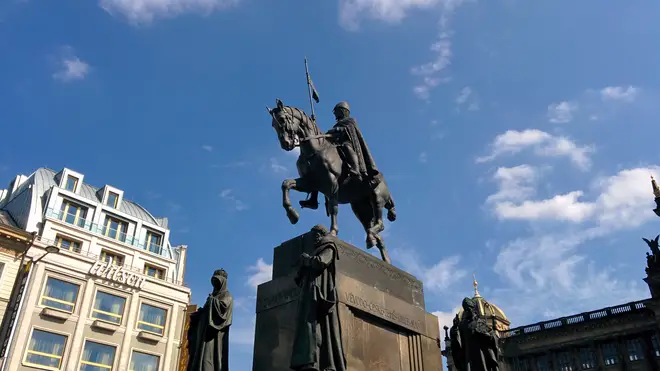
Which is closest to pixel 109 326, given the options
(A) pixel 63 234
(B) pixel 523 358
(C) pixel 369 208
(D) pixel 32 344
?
(D) pixel 32 344

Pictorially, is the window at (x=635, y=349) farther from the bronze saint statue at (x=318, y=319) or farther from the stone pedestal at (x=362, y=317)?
the bronze saint statue at (x=318, y=319)

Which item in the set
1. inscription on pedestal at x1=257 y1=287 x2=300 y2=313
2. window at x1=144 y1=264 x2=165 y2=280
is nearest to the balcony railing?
window at x1=144 y1=264 x2=165 y2=280

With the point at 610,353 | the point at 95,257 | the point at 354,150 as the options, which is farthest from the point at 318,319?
the point at 610,353

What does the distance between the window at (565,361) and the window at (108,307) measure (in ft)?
167

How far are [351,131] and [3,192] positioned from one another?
55.3m

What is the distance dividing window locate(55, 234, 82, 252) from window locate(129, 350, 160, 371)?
1060cm

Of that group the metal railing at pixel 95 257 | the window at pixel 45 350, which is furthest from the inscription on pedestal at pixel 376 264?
the metal railing at pixel 95 257

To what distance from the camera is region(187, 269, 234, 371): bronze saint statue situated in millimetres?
9523

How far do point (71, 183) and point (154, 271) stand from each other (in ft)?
39.1

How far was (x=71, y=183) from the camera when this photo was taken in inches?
2098

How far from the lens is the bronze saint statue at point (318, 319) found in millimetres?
8727

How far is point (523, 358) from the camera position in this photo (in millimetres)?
69250

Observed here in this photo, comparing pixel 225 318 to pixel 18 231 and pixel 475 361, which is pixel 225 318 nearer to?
pixel 475 361

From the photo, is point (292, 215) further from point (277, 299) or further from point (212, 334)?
point (212, 334)
